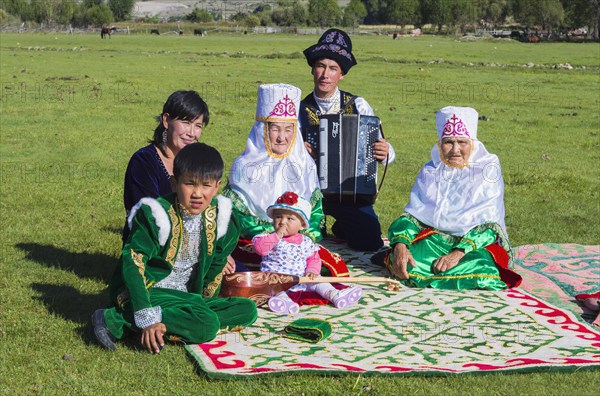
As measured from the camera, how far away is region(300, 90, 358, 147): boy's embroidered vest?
29.9 feet

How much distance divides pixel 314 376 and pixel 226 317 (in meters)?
1.08

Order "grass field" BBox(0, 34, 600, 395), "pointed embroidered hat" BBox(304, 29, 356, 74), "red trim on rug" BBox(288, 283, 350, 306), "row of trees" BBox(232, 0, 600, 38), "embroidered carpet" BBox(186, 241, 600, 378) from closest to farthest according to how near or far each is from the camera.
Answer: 1. "grass field" BBox(0, 34, 600, 395)
2. "embroidered carpet" BBox(186, 241, 600, 378)
3. "red trim on rug" BBox(288, 283, 350, 306)
4. "pointed embroidered hat" BBox(304, 29, 356, 74)
5. "row of trees" BBox(232, 0, 600, 38)

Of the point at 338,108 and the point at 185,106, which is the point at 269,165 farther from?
the point at 338,108

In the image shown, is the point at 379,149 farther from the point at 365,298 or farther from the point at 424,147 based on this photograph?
the point at 424,147

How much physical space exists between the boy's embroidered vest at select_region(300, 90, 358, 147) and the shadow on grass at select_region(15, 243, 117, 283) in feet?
8.00

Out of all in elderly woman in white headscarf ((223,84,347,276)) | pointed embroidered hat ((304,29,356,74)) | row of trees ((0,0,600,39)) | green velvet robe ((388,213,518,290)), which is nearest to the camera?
green velvet robe ((388,213,518,290))

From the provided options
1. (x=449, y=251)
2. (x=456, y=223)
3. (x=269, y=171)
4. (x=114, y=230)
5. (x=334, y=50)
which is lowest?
(x=114, y=230)

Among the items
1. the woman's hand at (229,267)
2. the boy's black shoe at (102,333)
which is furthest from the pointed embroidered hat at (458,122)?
the boy's black shoe at (102,333)

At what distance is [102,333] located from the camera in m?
→ 6.16

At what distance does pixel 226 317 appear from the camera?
6.48 m

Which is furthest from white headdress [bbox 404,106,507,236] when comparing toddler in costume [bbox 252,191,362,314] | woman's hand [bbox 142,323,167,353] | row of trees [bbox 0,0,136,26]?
row of trees [bbox 0,0,136,26]

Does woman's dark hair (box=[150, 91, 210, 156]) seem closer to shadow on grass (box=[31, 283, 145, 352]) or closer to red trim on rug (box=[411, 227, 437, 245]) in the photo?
shadow on grass (box=[31, 283, 145, 352])

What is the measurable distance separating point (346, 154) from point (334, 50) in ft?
3.70

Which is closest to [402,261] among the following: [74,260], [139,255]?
[139,255]
